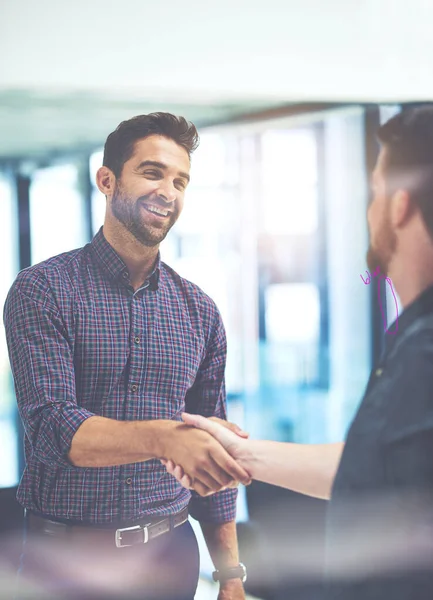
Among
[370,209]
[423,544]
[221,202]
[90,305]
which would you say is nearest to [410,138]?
[370,209]

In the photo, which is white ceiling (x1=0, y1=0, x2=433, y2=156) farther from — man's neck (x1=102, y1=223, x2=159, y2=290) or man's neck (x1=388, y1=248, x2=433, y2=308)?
man's neck (x1=388, y1=248, x2=433, y2=308)

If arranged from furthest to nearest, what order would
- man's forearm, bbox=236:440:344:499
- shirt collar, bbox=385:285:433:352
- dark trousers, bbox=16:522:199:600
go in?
man's forearm, bbox=236:440:344:499 → shirt collar, bbox=385:285:433:352 → dark trousers, bbox=16:522:199:600

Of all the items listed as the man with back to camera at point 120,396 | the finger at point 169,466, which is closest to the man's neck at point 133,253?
the man with back to camera at point 120,396

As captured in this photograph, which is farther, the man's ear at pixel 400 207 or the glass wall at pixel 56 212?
the man's ear at pixel 400 207

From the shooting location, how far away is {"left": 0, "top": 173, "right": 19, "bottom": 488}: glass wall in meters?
1.92

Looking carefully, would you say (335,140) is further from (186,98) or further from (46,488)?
(46,488)

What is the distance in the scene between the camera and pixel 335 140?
231cm

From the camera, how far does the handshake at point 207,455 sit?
6.33 ft

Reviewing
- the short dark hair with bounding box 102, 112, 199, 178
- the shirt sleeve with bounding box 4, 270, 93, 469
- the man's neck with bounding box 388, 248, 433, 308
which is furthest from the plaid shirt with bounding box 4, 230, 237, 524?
the man's neck with bounding box 388, 248, 433, 308

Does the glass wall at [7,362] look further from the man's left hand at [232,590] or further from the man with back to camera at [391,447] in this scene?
the man's left hand at [232,590]

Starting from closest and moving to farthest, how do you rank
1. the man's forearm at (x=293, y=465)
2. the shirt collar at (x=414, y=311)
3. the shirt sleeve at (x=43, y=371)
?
the shirt sleeve at (x=43, y=371), the shirt collar at (x=414, y=311), the man's forearm at (x=293, y=465)

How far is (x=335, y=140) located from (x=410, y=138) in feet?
0.87

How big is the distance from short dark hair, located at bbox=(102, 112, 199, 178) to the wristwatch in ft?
3.93

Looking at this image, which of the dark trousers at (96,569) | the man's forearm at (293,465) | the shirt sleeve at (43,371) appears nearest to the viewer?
the shirt sleeve at (43,371)
